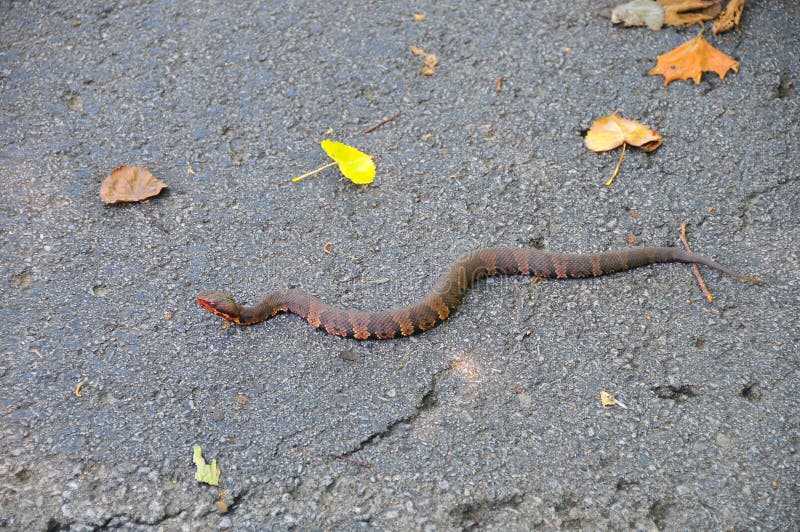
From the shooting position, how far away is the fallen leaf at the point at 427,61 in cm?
509

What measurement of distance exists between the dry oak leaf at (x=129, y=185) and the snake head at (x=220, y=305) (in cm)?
94

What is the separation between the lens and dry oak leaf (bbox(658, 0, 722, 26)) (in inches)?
207

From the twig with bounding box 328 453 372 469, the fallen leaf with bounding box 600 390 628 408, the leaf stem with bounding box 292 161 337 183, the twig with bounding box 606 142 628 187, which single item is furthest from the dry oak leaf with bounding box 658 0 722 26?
the twig with bounding box 328 453 372 469

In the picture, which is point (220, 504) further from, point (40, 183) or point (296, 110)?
point (296, 110)

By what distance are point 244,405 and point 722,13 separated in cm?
436

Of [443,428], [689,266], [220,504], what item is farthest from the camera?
[689,266]

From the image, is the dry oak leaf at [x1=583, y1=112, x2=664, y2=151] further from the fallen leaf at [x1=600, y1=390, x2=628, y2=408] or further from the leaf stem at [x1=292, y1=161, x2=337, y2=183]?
the fallen leaf at [x1=600, y1=390, x2=628, y2=408]

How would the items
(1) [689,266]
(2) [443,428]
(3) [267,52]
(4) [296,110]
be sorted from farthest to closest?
1. (3) [267,52]
2. (4) [296,110]
3. (1) [689,266]
4. (2) [443,428]

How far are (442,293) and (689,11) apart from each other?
10.4 ft

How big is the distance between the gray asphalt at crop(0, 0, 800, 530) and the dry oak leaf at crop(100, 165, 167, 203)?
81 millimetres

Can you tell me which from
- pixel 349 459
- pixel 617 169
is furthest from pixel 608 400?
pixel 617 169

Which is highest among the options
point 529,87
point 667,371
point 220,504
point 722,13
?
point 722,13

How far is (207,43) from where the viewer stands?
521 cm

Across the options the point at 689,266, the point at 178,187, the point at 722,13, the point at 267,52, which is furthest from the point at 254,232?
the point at 722,13
